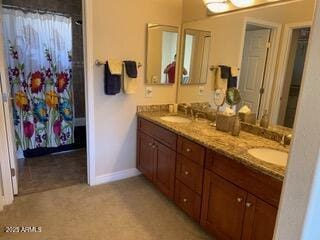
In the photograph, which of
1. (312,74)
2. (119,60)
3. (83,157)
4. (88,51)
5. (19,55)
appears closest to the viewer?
(312,74)

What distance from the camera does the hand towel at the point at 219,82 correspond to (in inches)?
96.0

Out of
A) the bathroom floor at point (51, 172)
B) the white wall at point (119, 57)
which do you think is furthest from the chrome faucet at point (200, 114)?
the bathroom floor at point (51, 172)

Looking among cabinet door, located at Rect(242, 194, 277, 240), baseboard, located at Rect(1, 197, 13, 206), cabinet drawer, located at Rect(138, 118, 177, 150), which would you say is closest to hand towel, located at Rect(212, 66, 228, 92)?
cabinet drawer, located at Rect(138, 118, 177, 150)

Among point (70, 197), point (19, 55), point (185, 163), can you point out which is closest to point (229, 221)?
point (185, 163)

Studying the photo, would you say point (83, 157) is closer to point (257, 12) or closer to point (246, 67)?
point (246, 67)

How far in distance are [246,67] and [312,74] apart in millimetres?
1648

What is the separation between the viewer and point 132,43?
2631mm

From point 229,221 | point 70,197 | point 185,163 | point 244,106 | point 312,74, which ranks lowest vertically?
point 70,197

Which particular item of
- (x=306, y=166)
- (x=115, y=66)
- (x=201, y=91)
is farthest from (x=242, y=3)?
(x=306, y=166)

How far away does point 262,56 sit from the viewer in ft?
6.93

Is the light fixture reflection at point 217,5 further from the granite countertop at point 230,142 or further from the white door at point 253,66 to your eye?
the granite countertop at point 230,142

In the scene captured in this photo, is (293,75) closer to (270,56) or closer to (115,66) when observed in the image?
(270,56)

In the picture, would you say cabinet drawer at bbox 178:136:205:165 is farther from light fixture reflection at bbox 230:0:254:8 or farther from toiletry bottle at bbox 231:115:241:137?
light fixture reflection at bbox 230:0:254:8

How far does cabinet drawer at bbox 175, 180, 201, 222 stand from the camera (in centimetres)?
200
